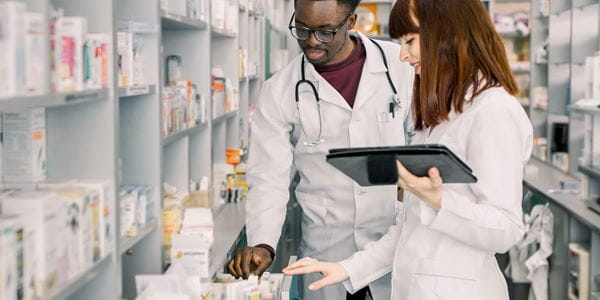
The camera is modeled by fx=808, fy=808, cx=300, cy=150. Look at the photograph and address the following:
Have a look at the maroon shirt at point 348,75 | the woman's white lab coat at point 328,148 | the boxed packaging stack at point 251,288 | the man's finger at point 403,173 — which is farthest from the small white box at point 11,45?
the maroon shirt at point 348,75

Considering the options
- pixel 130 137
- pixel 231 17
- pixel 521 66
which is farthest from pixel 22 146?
Result: pixel 521 66

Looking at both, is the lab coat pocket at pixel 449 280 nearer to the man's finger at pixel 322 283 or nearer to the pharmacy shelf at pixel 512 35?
the man's finger at pixel 322 283

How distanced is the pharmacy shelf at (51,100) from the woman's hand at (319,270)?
2.31ft

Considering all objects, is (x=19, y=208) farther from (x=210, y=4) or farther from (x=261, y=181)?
(x=210, y=4)

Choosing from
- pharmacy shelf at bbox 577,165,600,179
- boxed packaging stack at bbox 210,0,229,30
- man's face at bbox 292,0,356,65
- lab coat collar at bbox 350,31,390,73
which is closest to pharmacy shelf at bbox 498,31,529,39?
pharmacy shelf at bbox 577,165,600,179

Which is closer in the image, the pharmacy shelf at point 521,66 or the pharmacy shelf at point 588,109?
the pharmacy shelf at point 588,109

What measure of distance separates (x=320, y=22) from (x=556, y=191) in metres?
3.37

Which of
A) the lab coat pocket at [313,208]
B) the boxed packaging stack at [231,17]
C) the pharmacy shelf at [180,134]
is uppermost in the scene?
the boxed packaging stack at [231,17]

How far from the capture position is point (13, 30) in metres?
1.63

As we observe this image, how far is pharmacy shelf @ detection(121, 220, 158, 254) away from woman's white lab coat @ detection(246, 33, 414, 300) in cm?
34

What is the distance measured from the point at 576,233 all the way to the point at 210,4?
256 cm

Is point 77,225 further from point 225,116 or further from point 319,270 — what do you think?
point 225,116

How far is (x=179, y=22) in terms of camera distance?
3.44 m

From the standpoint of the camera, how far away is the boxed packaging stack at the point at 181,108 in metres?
3.27
